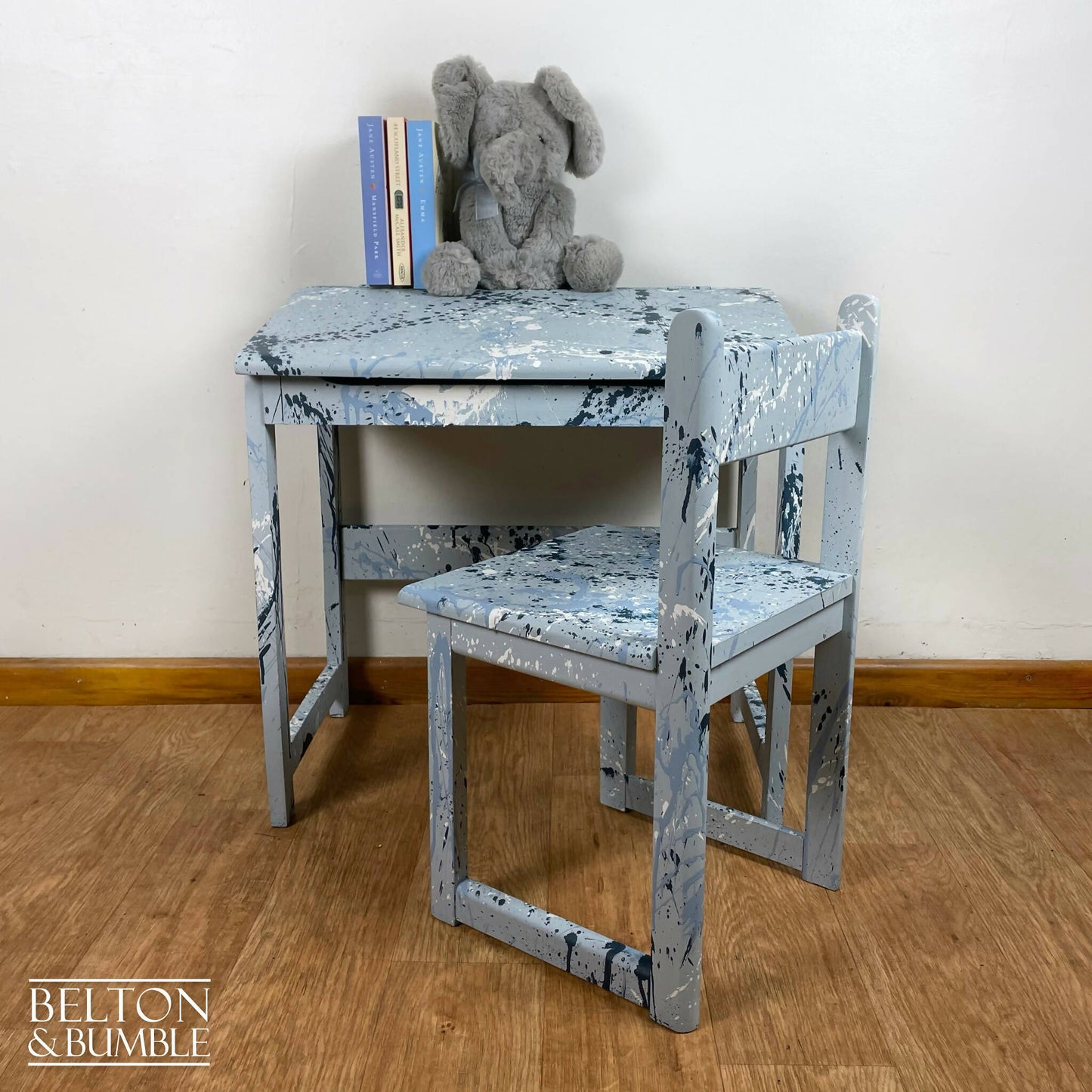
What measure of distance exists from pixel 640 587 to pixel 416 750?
0.72 metres

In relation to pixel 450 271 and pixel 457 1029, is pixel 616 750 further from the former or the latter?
pixel 450 271

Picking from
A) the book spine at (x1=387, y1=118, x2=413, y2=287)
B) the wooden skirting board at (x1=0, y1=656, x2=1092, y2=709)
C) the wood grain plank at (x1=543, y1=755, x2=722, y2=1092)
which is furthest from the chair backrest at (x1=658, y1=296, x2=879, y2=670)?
the wooden skirting board at (x1=0, y1=656, x2=1092, y2=709)

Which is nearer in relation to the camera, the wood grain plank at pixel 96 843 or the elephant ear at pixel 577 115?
the wood grain plank at pixel 96 843

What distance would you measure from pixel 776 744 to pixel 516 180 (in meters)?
0.91

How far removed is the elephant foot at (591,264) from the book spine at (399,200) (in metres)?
0.24

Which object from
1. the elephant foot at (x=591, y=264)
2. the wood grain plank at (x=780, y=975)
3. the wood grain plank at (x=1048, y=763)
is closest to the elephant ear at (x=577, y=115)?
the elephant foot at (x=591, y=264)

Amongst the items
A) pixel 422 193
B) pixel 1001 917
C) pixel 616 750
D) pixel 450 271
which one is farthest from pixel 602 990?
pixel 422 193

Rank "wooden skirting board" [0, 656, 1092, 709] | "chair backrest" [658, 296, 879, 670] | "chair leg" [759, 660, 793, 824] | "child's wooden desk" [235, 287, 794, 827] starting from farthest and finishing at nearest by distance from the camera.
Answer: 1. "wooden skirting board" [0, 656, 1092, 709]
2. "chair leg" [759, 660, 793, 824]
3. "child's wooden desk" [235, 287, 794, 827]
4. "chair backrest" [658, 296, 879, 670]

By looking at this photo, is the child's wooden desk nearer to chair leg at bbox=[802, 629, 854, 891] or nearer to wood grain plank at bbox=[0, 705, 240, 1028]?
wood grain plank at bbox=[0, 705, 240, 1028]

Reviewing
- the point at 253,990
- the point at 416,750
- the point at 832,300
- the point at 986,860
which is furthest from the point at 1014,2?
the point at 253,990

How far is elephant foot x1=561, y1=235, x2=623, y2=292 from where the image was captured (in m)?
1.66

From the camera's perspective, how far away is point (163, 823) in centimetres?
159

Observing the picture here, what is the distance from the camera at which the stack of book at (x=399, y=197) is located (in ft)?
5.23

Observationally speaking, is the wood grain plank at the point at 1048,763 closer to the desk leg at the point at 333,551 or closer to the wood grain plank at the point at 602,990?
the wood grain plank at the point at 602,990
